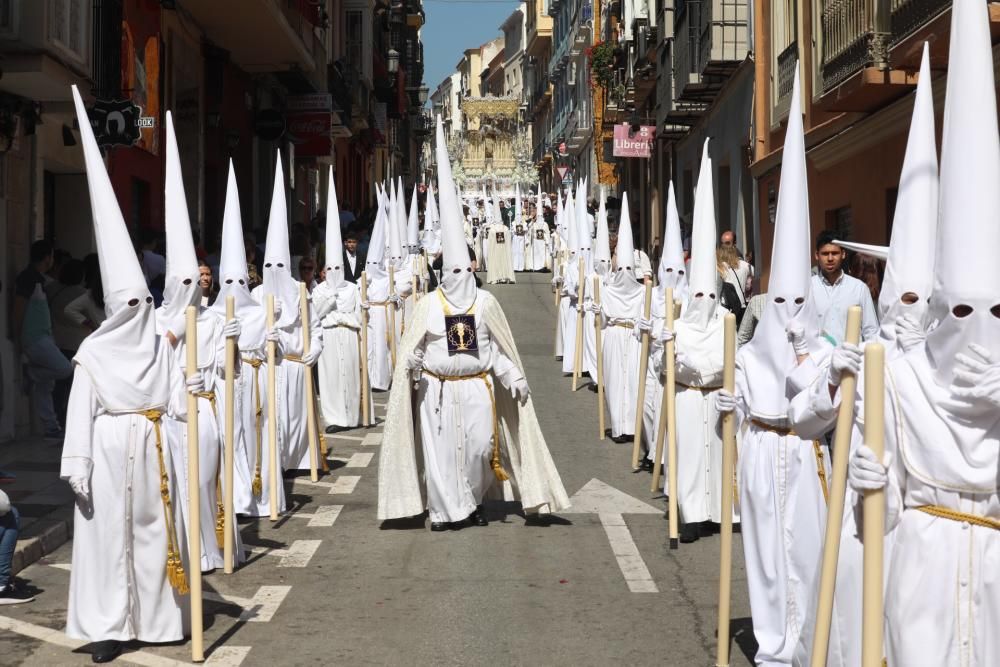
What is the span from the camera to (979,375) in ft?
13.7

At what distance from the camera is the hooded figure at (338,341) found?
49.8 ft

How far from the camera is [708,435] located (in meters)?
9.88

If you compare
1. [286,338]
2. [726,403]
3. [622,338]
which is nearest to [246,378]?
[286,338]

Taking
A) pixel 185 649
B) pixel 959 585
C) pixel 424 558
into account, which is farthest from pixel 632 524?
pixel 959 585

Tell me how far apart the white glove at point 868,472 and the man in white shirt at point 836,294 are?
4599 millimetres

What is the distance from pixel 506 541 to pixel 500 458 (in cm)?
95

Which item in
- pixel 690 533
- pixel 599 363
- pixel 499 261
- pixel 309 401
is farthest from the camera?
pixel 499 261

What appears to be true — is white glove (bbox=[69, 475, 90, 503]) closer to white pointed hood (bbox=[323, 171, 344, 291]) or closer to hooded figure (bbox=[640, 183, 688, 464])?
hooded figure (bbox=[640, 183, 688, 464])

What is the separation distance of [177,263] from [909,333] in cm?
434

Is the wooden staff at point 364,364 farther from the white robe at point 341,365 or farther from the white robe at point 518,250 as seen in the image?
the white robe at point 518,250

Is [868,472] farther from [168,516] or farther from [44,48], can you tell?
[44,48]

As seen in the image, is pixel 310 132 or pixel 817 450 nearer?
pixel 817 450

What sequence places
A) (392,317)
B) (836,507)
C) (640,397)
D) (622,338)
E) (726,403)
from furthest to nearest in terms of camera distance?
1. (392,317)
2. (622,338)
3. (640,397)
4. (726,403)
5. (836,507)

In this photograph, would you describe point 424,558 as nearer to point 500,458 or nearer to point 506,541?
point 506,541
